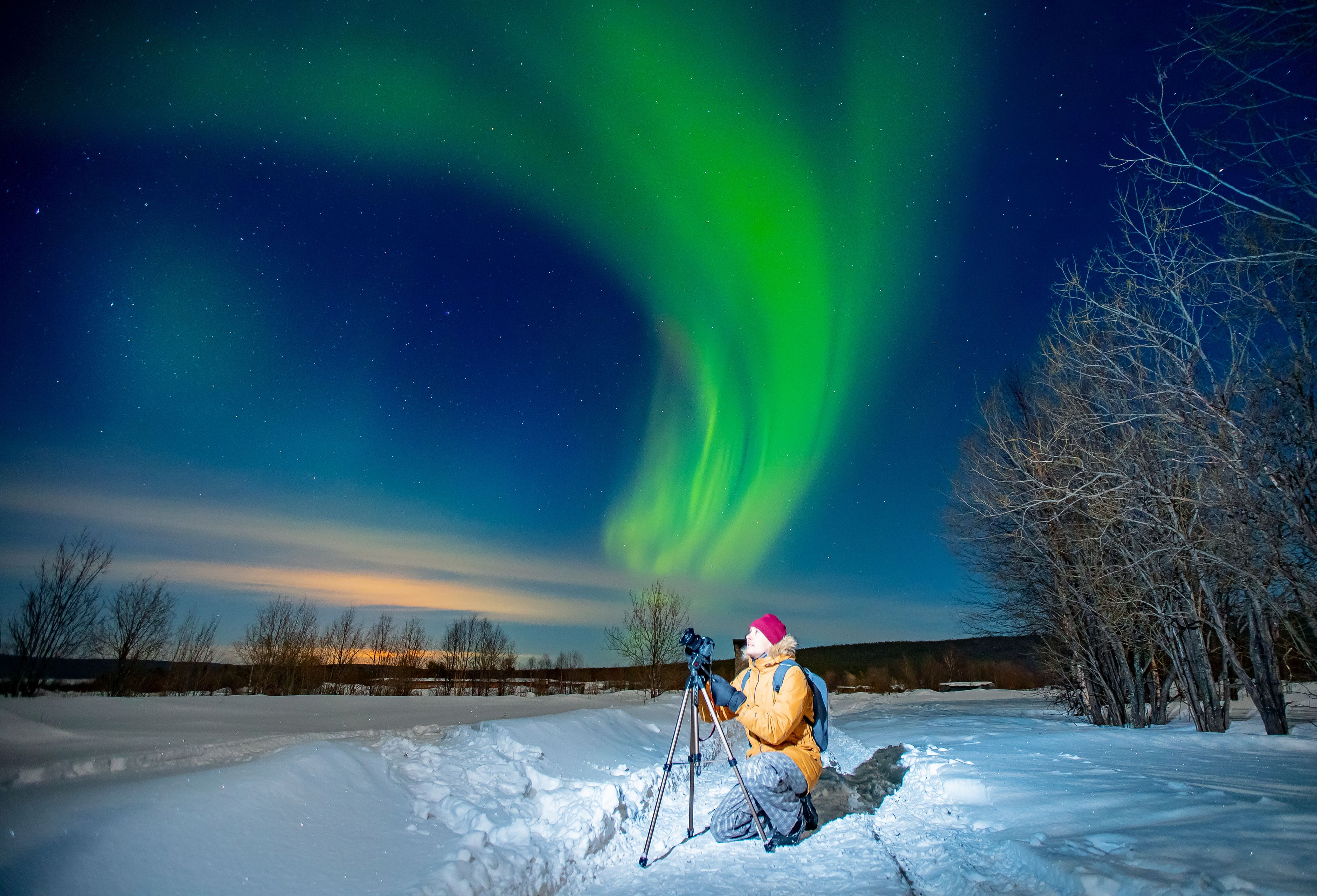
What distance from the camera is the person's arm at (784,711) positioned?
16.7 ft

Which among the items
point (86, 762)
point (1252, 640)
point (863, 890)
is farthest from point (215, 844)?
point (1252, 640)

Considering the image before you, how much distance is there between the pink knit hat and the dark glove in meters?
0.52

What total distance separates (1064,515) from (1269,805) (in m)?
10.8

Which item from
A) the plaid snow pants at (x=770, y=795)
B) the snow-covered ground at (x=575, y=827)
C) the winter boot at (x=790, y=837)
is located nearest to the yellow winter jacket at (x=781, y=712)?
the plaid snow pants at (x=770, y=795)

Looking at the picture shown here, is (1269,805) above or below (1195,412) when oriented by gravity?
below

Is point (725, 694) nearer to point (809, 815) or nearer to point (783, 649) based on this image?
point (783, 649)

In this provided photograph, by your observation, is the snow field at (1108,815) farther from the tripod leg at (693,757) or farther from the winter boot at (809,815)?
the tripod leg at (693,757)

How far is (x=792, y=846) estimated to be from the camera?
502 centimetres

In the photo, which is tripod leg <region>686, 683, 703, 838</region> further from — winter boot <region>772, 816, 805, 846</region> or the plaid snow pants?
winter boot <region>772, 816, 805, 846</region>

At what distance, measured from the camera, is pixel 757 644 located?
5406mm

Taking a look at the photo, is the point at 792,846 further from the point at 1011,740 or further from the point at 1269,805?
the point at 1011,740

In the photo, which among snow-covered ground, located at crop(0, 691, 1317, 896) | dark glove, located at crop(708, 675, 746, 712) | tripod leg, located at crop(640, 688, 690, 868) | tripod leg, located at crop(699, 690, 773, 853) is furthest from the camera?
dark glove, located at crop(708, 675, 746, 712)

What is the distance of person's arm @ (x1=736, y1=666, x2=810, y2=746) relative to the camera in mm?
5086

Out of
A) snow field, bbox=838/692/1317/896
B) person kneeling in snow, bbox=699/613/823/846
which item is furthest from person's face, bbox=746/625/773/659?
snow field, bbox=838/692/1317/896
